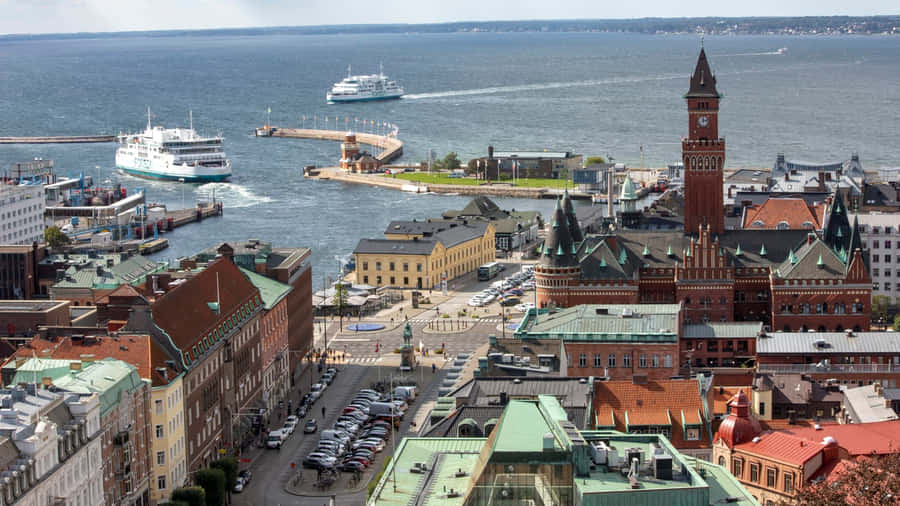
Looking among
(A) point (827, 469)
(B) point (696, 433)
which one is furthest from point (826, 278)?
(A) point (827, 469)

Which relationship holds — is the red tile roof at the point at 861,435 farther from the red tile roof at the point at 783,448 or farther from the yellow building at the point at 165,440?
the yellow building at the point at 165,440

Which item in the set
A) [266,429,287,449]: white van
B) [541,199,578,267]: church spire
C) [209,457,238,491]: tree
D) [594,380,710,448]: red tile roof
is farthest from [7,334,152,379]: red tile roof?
[541,199,578,267]: church spire

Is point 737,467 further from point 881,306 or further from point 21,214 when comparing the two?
point 21,214

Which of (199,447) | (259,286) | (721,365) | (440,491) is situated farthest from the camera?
(259,286)

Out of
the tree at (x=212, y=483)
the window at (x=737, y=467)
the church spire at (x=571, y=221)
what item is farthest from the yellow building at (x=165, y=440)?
the church spire at (x=571, y=221)

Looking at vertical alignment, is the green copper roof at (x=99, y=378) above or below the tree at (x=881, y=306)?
above

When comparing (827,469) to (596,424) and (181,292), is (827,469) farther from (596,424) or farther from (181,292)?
(181,292)
